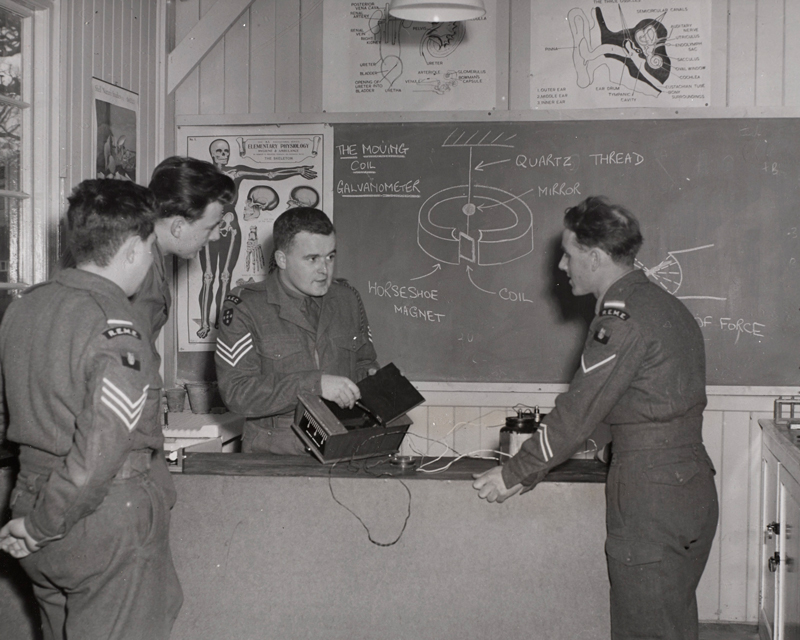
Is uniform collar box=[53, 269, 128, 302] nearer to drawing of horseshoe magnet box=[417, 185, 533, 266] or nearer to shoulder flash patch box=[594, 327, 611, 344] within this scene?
shoulder flash patch box=[594, 327, 611, 344]

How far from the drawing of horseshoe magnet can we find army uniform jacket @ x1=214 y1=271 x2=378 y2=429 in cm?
88

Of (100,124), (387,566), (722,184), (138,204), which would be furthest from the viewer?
(722,184)

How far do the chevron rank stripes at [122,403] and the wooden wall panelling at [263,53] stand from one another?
256 cm

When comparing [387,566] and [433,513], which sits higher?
[433,513]

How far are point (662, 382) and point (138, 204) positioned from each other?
1393 mm

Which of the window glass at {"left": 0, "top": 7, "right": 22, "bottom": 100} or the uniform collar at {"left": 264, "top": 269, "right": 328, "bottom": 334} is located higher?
the window glass at {"left": 0, "top": 7, "right": 22, "bottom": 100}

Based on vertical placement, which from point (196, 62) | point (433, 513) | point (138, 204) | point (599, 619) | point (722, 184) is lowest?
point (599, 619)

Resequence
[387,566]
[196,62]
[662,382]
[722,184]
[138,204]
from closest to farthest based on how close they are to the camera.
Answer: [138,204] → [662,382] → [387,566] → [722,184] → [196,62]

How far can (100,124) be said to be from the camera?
3402 mm

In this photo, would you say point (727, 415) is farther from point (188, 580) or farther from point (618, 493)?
point (188, 580)

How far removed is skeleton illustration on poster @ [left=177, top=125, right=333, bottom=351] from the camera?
3.98 m

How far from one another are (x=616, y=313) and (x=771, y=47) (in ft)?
7.09

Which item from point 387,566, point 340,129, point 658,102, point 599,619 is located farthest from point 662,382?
point 340,129

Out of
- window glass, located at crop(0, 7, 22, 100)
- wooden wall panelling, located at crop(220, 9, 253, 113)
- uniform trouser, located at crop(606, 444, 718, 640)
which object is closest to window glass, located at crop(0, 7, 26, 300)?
window glass, located at crop(0, 7, 22, 100)
